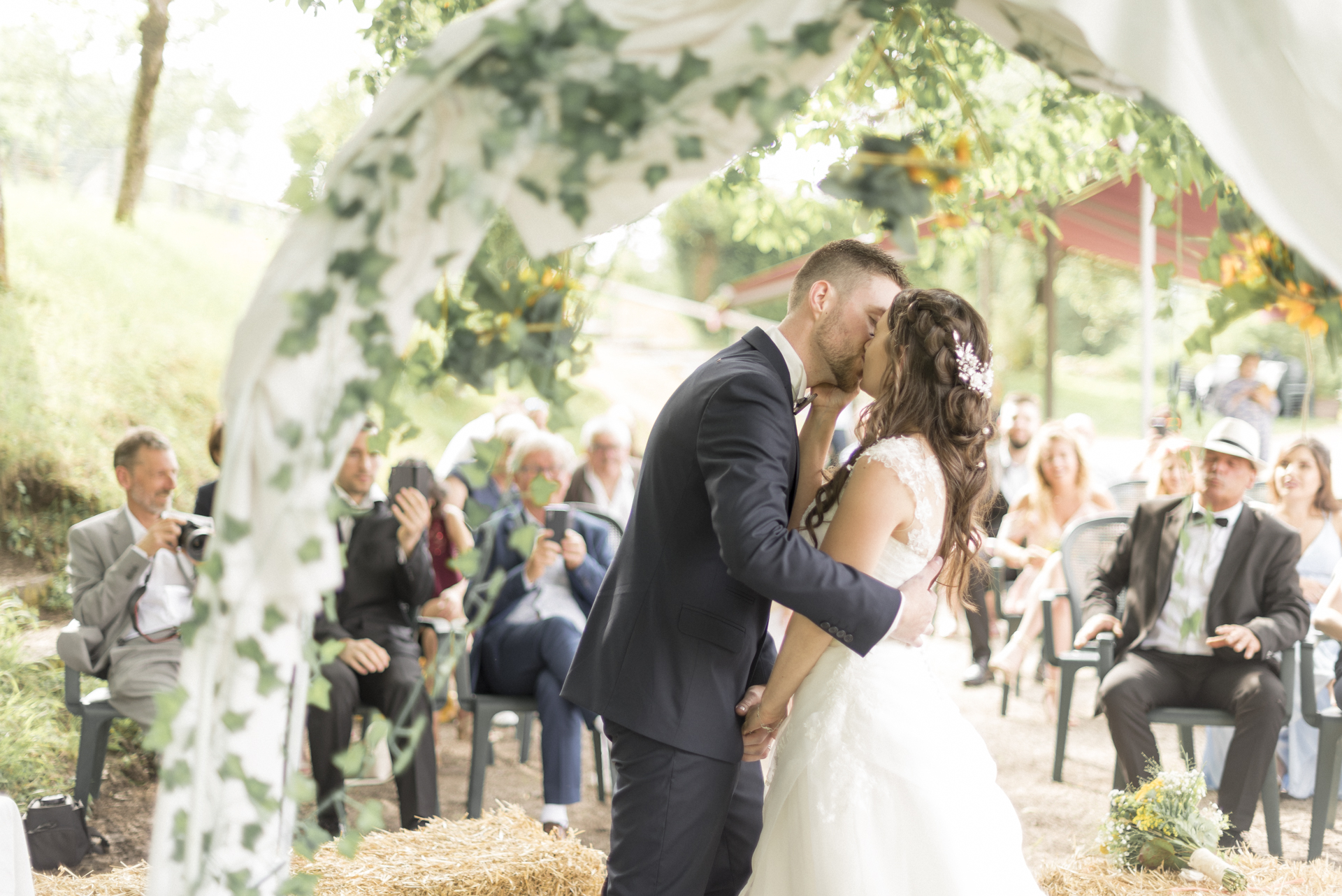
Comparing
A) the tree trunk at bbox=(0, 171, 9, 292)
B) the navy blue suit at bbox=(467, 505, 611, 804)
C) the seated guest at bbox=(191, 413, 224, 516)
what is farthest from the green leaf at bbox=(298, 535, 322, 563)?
the tree trunk at bbox=(0, 171, 9, 292)

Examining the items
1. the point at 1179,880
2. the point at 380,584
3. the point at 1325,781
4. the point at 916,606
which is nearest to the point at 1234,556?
the point at 1325,781

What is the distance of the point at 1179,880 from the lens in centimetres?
314

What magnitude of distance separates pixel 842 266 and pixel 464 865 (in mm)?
2133

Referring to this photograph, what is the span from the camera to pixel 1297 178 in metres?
1.50

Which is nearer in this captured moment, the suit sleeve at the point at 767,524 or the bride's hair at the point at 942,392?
the suit sleeve at the point at 767,524

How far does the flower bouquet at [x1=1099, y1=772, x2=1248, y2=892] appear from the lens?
10.4 ft

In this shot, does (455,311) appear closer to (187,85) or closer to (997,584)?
(997,584)

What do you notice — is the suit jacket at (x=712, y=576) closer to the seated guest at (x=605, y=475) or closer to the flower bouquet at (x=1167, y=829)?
the flower bouquet at (x=1167, y=829)

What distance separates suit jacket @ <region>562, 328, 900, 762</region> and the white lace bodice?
19cm

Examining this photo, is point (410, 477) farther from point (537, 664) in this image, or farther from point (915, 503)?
point (915, 503)

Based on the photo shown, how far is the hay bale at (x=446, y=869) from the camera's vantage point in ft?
9.73

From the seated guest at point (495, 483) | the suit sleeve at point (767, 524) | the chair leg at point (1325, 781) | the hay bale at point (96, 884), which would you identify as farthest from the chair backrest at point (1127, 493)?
the hay bale at point (96, 884)

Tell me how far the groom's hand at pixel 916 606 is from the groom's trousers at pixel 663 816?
1.57 ft

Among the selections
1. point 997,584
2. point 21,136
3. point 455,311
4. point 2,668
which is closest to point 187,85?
point 21,136
